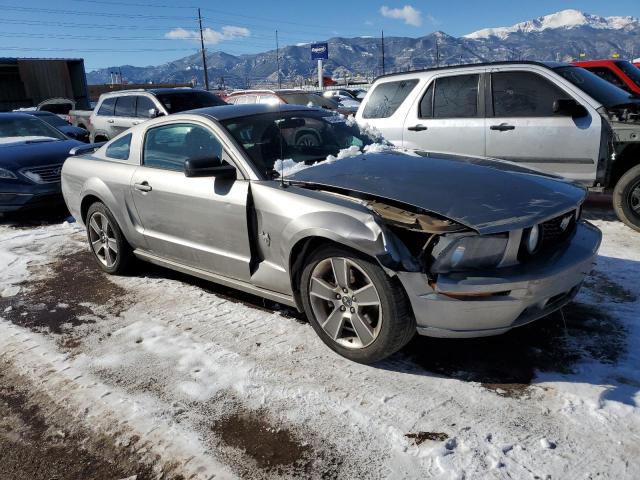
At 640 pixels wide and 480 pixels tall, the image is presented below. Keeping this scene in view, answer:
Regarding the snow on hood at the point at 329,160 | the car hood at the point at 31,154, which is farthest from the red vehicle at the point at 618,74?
the car hood at the point at 31,154

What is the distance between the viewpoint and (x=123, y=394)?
2.97 m

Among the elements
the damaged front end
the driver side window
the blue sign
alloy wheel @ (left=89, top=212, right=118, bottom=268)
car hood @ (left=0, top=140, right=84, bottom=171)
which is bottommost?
alloy wheel @ (left=89, top=212, right=118, bottom=268)

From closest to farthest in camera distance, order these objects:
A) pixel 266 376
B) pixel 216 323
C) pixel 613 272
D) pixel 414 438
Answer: pixel 414 438 → pixel 266 376 → pixel 216 323 → pixel 613 272

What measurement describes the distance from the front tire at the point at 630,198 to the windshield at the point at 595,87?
0.85m

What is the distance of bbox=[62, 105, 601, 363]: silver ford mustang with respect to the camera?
2744mm

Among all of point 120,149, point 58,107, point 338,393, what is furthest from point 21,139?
point 58,107

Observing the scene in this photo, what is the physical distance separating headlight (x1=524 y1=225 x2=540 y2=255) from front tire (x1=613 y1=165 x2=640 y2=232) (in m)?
3.18

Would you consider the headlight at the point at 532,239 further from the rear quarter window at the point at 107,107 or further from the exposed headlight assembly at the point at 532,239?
the rear quarter window at the point at 107,107

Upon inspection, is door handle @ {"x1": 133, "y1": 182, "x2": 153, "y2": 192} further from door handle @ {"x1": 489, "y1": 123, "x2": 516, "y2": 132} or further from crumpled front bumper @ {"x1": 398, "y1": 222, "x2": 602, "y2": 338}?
door handle @ {"x1": 489, "y1": 123, "x2": 516, "y2": 132}

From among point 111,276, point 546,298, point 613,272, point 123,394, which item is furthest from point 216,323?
point 613,272

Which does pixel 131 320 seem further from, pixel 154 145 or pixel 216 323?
pixel 154 145

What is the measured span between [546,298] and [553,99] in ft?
12.5

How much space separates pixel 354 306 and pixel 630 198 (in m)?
3.95

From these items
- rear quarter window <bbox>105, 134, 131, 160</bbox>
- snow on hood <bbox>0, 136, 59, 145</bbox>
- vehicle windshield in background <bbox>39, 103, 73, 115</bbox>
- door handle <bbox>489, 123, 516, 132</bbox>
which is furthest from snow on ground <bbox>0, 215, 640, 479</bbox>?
vehicle windshield in background <bbox>39, 103, 73, 115</bbox>
